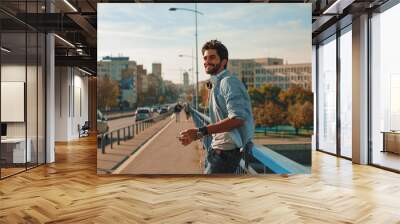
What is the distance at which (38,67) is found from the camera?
27.5 feet

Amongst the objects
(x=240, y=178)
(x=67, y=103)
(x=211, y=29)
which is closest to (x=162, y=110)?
(x=211, y=29)

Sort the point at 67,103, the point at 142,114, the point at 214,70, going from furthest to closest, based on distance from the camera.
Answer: the point at 67,103
the point at 142,114
the point at 214,70

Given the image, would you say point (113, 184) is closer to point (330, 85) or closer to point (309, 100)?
point (309, 100)

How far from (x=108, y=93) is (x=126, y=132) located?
2.41 ft

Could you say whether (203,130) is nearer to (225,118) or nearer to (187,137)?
(187,137)

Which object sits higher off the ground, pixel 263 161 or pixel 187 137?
pixel 187 137

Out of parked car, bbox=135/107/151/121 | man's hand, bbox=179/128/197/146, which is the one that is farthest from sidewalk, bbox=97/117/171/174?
man's hand, bbox=179/128/197/146

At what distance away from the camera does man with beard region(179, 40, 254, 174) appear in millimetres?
6674

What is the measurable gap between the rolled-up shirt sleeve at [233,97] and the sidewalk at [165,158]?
777mm

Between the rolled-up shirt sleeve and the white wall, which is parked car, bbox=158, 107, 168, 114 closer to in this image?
the rolled-up shirt sleeve

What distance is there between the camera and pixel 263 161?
22.7 feet

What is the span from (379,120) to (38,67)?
703 centimetres

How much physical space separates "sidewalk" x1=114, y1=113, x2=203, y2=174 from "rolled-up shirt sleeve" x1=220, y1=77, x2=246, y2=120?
0.78 metres

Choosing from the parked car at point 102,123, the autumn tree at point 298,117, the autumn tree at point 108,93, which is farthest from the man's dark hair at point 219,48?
the parked car at point 102,123
